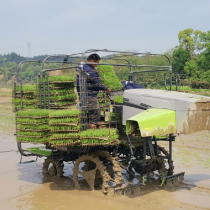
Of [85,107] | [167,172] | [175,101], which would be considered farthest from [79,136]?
[167,172]

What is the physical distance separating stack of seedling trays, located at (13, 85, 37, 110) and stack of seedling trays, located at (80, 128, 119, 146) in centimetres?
214

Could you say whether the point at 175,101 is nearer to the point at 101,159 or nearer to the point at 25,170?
the point at 101,159

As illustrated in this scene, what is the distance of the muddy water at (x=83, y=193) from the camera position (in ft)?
23.7

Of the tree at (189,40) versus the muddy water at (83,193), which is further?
the tree at (189,40)

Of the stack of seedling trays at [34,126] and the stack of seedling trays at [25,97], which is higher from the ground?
the stack of seedling trays at [25,97]

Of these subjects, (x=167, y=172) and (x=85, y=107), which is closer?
(x=85, y=107)

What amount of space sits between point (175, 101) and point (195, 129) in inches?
25.5

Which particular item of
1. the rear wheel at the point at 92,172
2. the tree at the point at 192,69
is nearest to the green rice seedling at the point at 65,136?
the rear wheel at the point at 92,172

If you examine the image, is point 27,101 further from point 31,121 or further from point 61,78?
point 61,78

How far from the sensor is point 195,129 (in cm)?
677

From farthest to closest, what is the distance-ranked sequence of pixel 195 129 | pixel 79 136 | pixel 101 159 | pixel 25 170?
1. pixel 25 170
2. pixel 101 159
3. pixel 79 136
4. pixel 195 129

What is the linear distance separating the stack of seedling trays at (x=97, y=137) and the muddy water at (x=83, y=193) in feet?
4.06

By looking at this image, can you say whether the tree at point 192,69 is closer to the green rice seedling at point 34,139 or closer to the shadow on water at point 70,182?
the shadow on water at point 70,182

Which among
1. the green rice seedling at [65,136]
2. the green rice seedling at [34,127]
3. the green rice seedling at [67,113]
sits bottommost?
the green rice seedling at [65,136]
